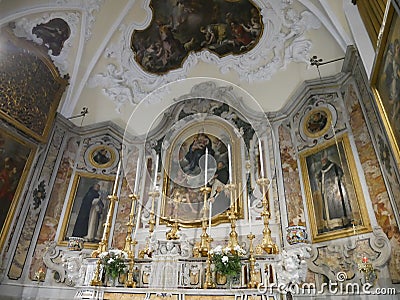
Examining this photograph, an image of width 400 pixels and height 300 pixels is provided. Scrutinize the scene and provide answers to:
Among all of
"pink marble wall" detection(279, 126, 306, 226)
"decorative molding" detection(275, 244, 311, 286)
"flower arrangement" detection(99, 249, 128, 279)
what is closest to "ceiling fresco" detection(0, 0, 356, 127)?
"pink marble wall" detection(279, 126, 306, 226)

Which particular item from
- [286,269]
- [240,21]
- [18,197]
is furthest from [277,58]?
[18,197]

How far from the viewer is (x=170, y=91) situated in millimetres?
8070

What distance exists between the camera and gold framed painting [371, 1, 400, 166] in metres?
3.29

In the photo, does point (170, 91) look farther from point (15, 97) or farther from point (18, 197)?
point (18, 197)

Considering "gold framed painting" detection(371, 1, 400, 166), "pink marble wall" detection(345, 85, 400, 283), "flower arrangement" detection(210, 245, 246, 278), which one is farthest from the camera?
"flower arrangement" detection(210, 245, 246, 278)

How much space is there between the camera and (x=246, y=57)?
7.59m

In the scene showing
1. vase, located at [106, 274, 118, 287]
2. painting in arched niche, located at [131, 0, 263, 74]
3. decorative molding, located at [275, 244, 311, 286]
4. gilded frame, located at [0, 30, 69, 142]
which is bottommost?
vase, located at [106, 274, 118, 287]

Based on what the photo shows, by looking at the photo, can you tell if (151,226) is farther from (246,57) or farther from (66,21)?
(66,21)

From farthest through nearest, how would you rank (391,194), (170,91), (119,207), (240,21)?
(170,91)
(240,21)
(119,207)
(391,194)

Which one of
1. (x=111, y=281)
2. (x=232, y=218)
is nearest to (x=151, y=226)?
(x=111, y=281)

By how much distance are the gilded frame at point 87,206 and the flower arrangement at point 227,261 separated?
3201 mm

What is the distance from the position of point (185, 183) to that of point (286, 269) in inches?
113

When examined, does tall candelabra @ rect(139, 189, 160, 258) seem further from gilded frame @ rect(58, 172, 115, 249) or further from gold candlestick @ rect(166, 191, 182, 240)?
gilded frame @ rect(58, 172, 115, 249)

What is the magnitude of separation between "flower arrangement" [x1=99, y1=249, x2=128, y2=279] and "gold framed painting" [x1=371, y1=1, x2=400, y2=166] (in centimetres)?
433
